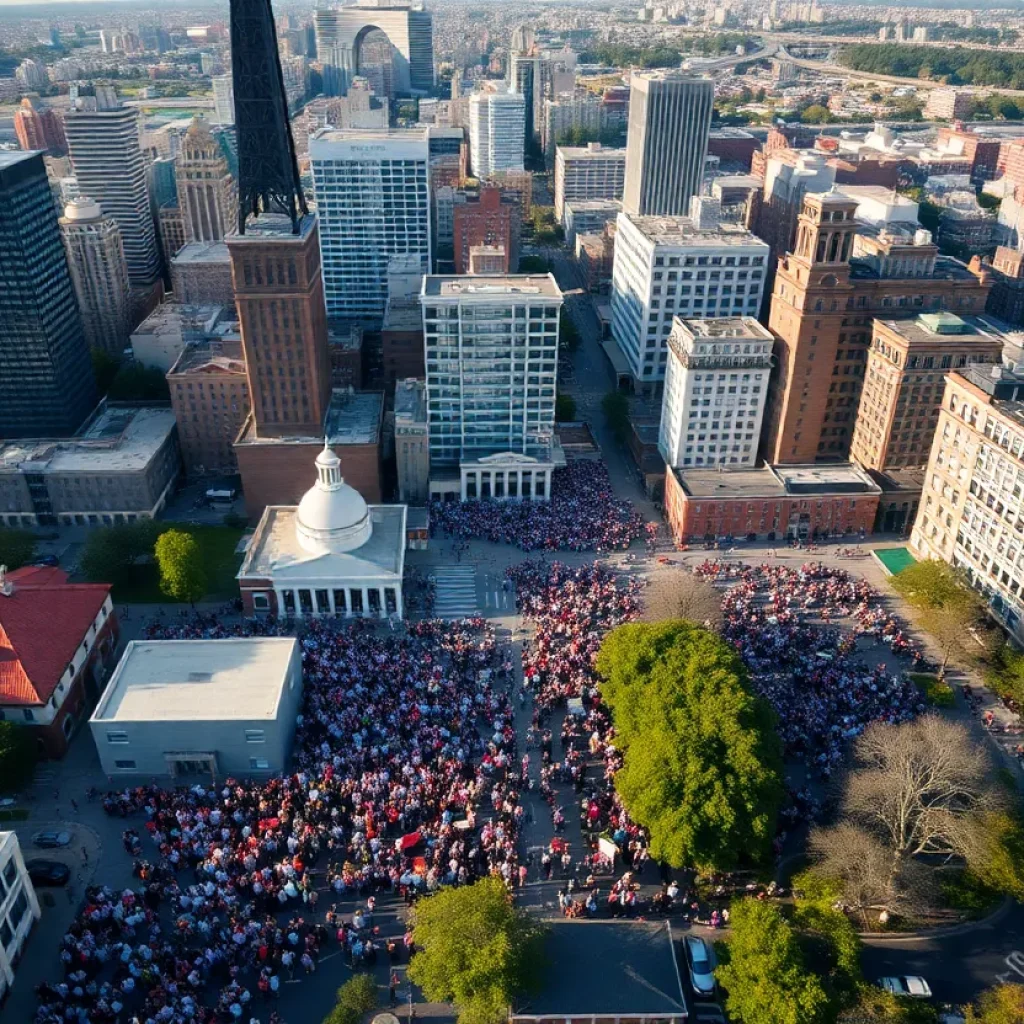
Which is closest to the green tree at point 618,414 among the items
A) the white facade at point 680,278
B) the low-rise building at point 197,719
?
the white facade at point 680,278

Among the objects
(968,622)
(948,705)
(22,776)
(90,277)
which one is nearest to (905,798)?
(948,705)

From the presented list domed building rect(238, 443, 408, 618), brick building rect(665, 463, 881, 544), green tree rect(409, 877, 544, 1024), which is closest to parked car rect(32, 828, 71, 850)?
green tree rect(409, 877, 544, 1024)

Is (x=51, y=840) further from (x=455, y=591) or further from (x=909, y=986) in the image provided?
(x=909, y=986)

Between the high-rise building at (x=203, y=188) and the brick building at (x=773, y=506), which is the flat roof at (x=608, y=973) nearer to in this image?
the brick building at (x=773, y=506)

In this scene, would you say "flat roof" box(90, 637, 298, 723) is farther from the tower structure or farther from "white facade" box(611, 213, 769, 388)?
"white facade" box(611, 213, 769, 388)

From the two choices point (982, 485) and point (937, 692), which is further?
point (982, 485)

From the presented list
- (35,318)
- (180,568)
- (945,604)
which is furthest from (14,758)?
(945,604)

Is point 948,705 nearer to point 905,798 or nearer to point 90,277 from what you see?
point 905,798
